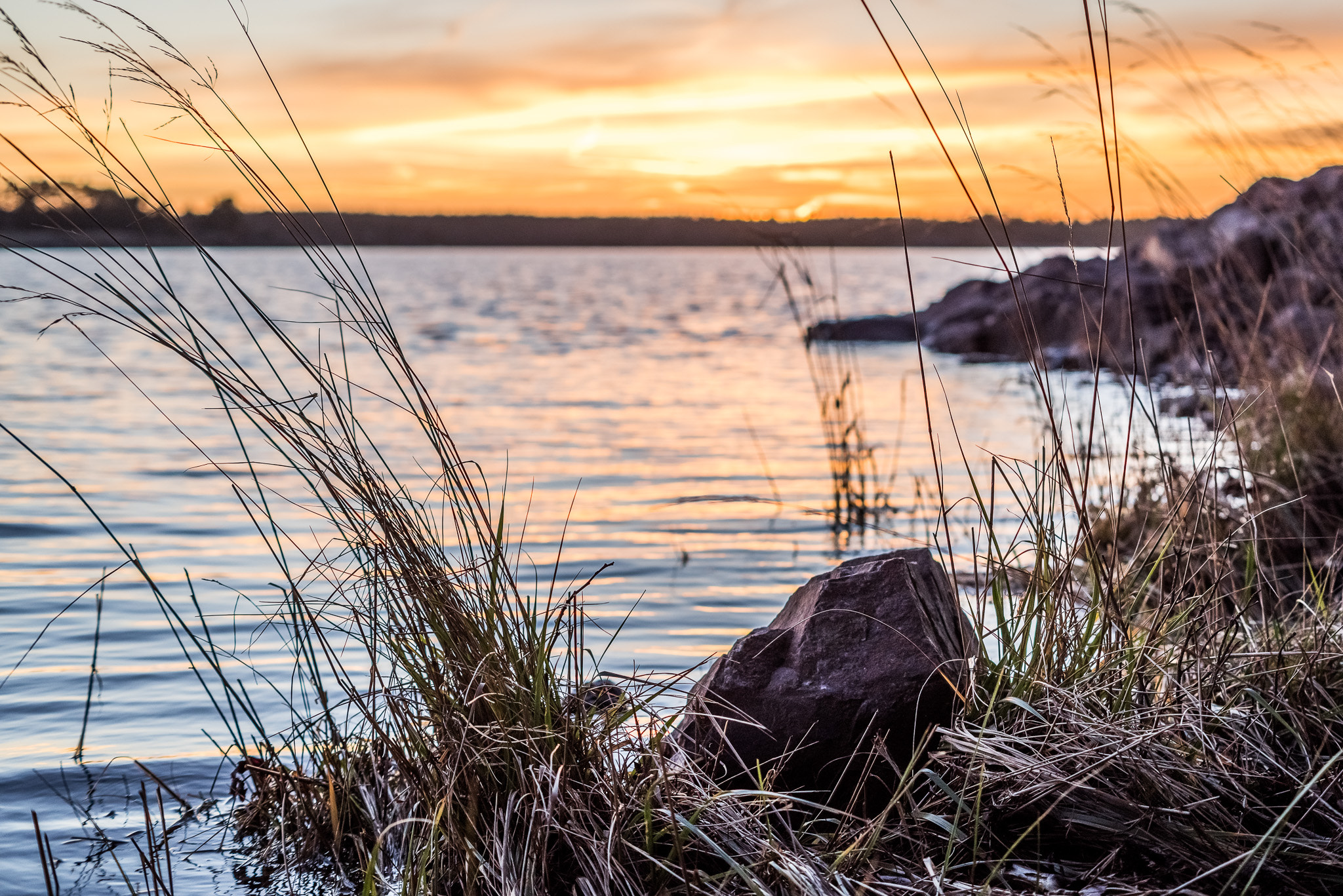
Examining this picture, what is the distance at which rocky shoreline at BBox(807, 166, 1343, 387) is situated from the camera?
9.48 ft

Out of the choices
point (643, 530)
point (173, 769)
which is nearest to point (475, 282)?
point (643, 530)

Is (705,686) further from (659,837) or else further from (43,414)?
(43,414)

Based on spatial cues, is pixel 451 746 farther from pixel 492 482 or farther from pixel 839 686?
pixel 492 482

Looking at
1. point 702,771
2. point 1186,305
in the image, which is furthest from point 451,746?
point 1186,305

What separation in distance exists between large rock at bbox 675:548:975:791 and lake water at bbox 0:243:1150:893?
0.41 meters

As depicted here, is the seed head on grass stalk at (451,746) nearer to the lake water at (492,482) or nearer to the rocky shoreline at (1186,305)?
the lake water at (492,482)

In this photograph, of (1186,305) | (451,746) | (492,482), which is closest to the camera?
(451,746)

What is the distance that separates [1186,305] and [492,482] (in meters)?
9.95

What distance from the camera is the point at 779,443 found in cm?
895

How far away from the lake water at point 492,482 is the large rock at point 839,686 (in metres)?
0.41

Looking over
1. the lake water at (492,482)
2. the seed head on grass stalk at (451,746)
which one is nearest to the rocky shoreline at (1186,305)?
the lake water at (492,482)

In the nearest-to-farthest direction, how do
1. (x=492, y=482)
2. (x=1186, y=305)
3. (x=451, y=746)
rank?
(x=451, y=746) < (x=492, y=482) < (x=1186, y=305)

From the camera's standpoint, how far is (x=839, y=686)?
2.17m

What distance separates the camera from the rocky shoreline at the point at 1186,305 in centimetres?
289
